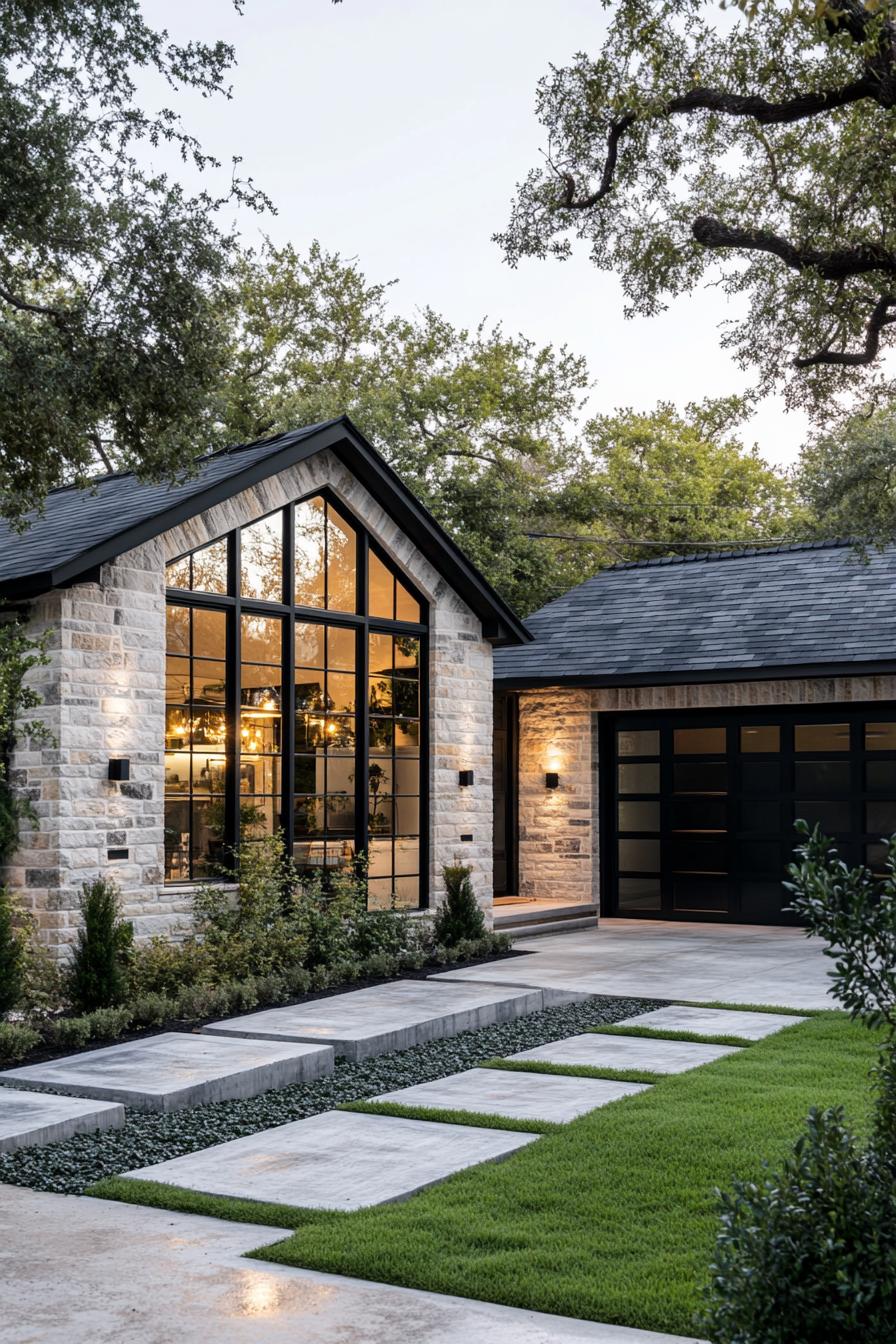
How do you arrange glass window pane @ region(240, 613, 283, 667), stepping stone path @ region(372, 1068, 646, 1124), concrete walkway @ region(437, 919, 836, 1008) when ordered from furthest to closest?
glass window pane @ region(240, 613, 283, 667), concrete walkway @ region(437, 919, 836, 1008), stepping stone path @ region(372, 1068, 646, 1124)

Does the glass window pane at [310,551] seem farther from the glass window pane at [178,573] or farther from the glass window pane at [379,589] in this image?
the glass window pane at [178,573]

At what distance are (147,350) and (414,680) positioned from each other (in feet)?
18.6

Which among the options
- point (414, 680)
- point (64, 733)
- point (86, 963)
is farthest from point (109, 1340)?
point (414, 680)

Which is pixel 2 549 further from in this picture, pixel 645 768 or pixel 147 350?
pixel 645 768

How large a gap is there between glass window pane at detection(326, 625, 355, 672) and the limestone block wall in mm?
5142

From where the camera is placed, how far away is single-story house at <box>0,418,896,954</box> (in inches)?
432

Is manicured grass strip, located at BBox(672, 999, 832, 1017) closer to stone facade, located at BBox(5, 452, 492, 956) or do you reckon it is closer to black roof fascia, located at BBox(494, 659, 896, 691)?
stone facade, located at BBox(5, 452, 492, 956)

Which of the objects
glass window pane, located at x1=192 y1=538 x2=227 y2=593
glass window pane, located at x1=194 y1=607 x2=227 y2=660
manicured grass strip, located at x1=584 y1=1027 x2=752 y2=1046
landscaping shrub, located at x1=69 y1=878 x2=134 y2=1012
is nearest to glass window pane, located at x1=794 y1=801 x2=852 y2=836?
manicured grass strip, located at x1=584 y1=1027 x2=752 y2=1046

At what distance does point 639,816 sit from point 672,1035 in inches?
341

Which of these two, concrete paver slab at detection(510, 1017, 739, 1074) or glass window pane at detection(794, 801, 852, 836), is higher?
glass window pane at detection(794, 801, 852, 836)

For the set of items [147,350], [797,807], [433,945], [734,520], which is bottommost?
[433,945]

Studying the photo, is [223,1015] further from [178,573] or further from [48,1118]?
[178,573]

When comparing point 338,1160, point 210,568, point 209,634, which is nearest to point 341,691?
point 209,634

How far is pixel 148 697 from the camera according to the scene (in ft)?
37.1
